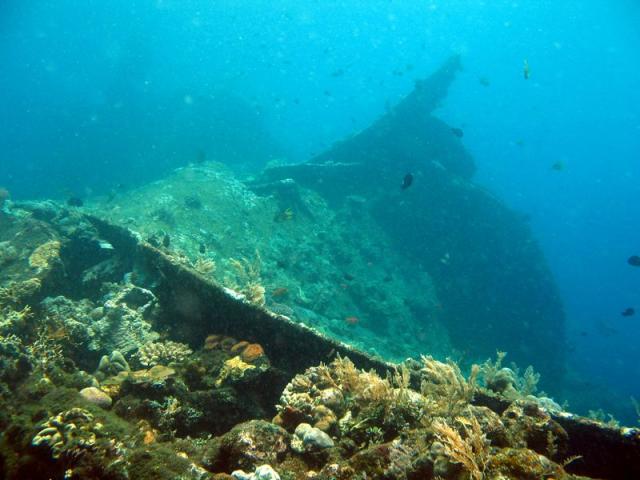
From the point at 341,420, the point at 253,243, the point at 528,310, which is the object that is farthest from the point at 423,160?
the point at 341,420

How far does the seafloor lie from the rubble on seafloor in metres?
0.02

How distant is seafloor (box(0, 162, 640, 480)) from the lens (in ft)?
9.24

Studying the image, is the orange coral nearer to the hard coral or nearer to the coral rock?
the coral rock

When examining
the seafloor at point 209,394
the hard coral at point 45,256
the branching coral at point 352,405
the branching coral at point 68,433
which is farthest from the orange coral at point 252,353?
the hard coral at point 45,256

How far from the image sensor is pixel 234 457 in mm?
3074

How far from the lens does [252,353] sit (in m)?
5.10

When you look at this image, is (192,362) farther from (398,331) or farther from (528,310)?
(528,310)

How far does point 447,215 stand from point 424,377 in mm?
18694

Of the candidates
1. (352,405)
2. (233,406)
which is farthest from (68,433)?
(352,405)

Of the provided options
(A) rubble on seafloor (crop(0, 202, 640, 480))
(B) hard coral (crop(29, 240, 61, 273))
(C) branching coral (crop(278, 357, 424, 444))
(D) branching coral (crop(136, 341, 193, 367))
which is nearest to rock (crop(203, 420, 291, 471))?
(A) rubble on seafloor (crop(0, 202, 640, 480))

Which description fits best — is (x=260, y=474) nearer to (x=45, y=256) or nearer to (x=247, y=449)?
(x=247, y=449)

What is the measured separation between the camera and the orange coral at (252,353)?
198 inches

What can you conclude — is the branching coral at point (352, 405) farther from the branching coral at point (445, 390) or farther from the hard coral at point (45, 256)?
the hard coral at point (45, 256)

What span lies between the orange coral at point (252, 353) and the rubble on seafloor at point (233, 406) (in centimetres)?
3
